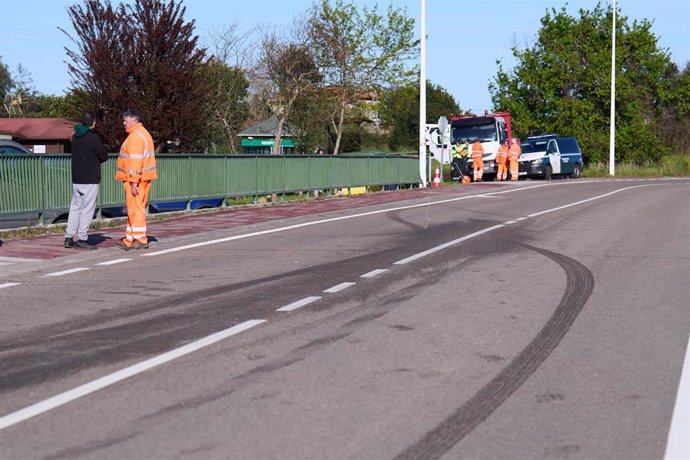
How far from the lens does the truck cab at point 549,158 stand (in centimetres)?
4347

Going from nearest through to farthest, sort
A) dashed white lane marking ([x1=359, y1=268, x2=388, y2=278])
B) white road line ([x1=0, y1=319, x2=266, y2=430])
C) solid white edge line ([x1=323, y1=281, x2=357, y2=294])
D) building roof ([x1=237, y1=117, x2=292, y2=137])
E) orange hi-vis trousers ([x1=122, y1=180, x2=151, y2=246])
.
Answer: white road line ([x1=0, y1=319, x2=266, y2=430]) → solid white edge line ([x1=323, y1=281, x2=357, y2=294]) → dashed white lane marking ([x1=359, y1=268, x2=388, y2=278]) → orange hi-vis trousers ([x1=122, y1=180, x2=151, y2=246]) → building roof ([x1=237, y1=117, x2=292, y2=137])

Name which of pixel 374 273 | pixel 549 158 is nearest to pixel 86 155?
pixel 374 273

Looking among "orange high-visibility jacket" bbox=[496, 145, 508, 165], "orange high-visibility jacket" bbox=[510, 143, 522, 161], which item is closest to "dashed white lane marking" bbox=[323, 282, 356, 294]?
"orange high-visibility jacket" bbox=[496, 145, 508, 165]

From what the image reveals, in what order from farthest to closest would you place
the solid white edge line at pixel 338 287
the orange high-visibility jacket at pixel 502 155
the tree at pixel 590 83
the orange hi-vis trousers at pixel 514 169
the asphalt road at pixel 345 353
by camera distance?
1. the tree at pixel 590 83
2. the orange hi-vis trousers at pixel 514 169
3. the orange high-visibility jacket at pixel 502 155
4. the solid white edge line at pixel 338 287
5. the asphalt road at pixel 345 353

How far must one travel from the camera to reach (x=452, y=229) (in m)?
17.4

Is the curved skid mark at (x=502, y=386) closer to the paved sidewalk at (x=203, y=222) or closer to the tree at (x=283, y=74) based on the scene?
the paved sidewalk at (x=203, y=222)

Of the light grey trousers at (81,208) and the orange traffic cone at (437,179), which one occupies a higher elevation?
the light grey trousers at (81,208)

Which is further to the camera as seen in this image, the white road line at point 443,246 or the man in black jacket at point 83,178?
the man in black jacket at point 83,178

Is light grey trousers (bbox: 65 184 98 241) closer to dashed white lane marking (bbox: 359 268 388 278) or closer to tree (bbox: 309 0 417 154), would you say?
dashed white lane marking (bbox: 359 268 388 278)

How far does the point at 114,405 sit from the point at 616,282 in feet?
21.9

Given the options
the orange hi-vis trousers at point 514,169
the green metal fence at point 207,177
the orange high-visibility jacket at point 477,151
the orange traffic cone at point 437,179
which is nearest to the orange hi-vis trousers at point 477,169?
the orange high-visibility jacket at point 477,151

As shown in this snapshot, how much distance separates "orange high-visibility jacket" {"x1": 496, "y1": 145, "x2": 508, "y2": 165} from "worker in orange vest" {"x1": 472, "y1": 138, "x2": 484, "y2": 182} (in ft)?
4.06

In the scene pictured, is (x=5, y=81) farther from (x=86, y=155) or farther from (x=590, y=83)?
(x=86, y=155)

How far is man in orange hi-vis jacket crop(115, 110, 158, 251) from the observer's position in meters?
13.5
